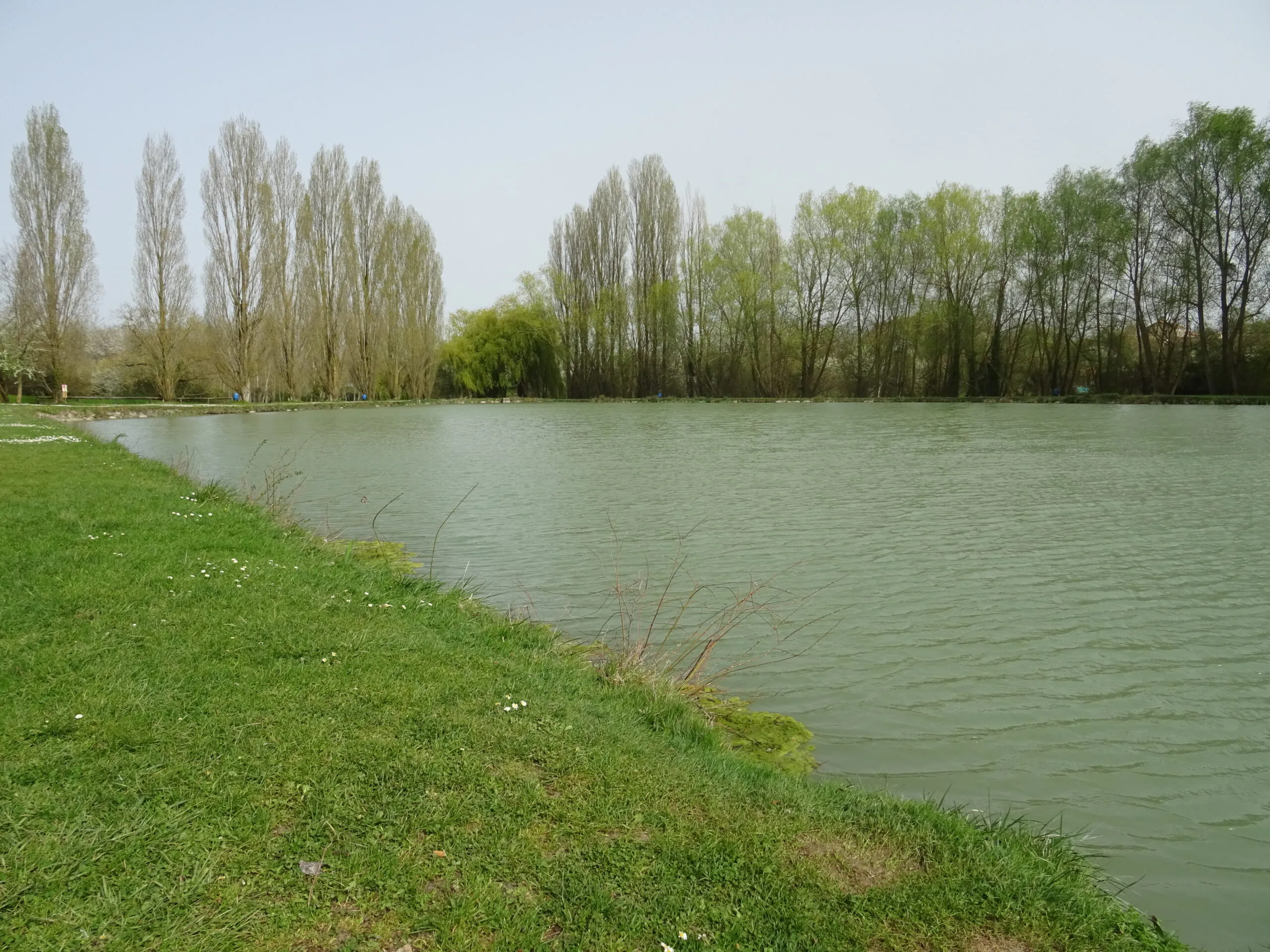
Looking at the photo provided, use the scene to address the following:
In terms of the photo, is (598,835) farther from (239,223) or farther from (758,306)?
(758,306)

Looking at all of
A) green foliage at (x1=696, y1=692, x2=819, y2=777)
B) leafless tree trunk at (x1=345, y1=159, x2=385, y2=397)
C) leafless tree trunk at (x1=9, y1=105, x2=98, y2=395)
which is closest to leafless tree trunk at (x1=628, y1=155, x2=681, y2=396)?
leafless tree trunk at (x1=345, y1=159, x2=385, y2=397)

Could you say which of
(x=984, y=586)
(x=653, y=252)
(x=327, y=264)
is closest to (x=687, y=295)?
(x=653, y=252)

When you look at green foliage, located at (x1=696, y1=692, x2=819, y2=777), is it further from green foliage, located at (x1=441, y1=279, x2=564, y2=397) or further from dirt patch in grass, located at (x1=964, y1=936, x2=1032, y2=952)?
green foliage, located at (x1=441, y1=279, x2=564, y2=397)

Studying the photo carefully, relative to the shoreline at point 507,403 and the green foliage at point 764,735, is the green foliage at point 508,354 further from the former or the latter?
the green foliage at point 764,735

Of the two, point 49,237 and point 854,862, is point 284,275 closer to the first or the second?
point 49,237

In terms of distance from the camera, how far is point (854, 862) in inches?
94.8

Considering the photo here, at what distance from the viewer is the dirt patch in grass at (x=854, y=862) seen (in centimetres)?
230

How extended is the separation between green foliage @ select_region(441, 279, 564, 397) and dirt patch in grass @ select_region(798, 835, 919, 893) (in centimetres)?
5460

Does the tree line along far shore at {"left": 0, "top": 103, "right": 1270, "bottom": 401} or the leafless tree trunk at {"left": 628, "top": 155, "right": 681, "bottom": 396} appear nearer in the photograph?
the tree line along far shore at {"left": 0, "top": 103, "right": 1270, "bottom": 401}

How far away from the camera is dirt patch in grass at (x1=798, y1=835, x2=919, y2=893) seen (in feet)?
7.55

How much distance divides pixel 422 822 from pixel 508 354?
180ft

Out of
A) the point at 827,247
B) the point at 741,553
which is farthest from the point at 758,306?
the point at 741,553

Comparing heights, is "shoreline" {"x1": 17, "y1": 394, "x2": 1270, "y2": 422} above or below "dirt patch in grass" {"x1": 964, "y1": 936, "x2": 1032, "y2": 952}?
above

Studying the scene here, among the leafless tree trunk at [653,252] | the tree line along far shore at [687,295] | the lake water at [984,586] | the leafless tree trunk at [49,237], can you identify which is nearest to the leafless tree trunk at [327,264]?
the tree line along far shore at [687,295]
